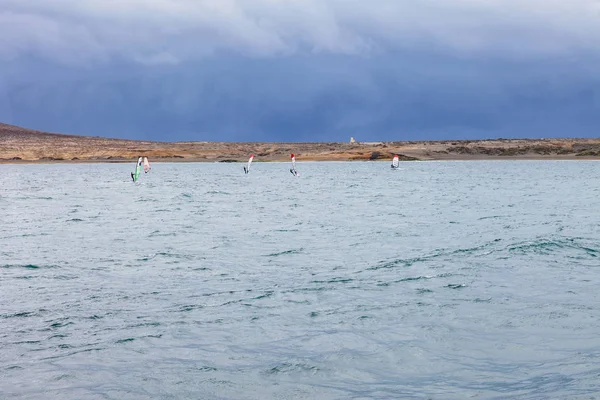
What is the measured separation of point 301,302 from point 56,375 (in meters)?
5.59

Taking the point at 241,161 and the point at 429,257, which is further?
the point at 241,161

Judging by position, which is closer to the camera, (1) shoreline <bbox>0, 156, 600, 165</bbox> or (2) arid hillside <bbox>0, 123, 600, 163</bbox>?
(1) shoreline <bbox>0, 156, 600, 165</bbox>

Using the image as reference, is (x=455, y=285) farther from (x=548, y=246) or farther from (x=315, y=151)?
(x=315, y=151)

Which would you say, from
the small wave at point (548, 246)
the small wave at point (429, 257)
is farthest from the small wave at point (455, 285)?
the small wave at point (548, 246)

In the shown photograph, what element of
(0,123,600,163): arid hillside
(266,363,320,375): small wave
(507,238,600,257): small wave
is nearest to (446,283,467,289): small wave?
(507,238,600,257): small wave

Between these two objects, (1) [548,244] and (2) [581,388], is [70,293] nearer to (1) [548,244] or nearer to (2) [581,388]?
(2) [581,388]

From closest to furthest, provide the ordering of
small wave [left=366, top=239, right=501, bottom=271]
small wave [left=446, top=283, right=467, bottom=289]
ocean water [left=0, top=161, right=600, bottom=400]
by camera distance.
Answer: ocean water [left=0, top=161, right=600, bottom=400] < small wave [left=446, top=283, right=467, bottom=289] < small wave [left=366, top=239, right=501, bottom=271]

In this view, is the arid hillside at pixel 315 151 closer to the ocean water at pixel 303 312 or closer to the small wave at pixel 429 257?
the ocean water at pixel 303 312

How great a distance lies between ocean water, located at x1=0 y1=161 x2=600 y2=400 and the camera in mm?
10008

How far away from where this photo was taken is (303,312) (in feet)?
45.5

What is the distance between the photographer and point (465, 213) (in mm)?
35375

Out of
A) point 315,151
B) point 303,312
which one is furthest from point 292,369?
point 315,151

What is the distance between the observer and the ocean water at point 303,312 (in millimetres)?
10008

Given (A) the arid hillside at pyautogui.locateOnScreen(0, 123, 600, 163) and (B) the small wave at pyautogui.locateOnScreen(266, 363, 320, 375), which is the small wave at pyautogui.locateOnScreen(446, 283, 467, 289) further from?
(A) the arid hillside at pyautogui.locateOnScreen(0, 123, 600, 163)
